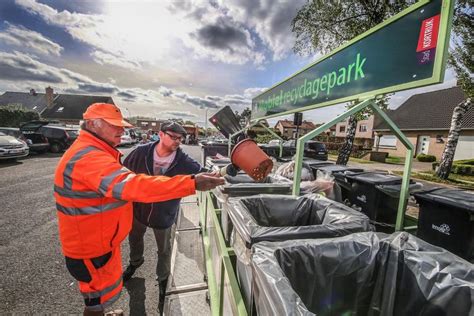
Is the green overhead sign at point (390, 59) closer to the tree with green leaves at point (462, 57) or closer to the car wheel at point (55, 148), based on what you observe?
the tree with green leaves at point (462, 57)

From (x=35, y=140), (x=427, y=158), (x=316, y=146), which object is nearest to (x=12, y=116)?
(x=35, y=140)

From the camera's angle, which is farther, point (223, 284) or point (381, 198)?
point (381, 198)

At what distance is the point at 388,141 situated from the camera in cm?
2608

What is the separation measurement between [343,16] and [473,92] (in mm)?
5614

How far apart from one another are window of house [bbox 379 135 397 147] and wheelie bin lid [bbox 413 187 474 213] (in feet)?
89.2

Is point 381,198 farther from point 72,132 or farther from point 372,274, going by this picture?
point 72,132

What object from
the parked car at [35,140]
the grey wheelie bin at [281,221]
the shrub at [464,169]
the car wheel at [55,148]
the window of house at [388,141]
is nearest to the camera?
the grey wheelie bin at [281,221]

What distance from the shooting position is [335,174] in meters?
4.07

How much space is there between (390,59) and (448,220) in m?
1.80

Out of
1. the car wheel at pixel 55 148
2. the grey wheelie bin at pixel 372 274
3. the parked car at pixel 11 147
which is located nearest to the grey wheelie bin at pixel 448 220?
the grey wheelie bin at pixel 372 274

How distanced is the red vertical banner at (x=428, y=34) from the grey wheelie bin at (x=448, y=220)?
1614 mm

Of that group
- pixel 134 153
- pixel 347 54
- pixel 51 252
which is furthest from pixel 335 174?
pixel 51 252

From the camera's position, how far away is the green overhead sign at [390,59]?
1363mm

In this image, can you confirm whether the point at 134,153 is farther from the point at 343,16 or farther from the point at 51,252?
the point at 343,16
